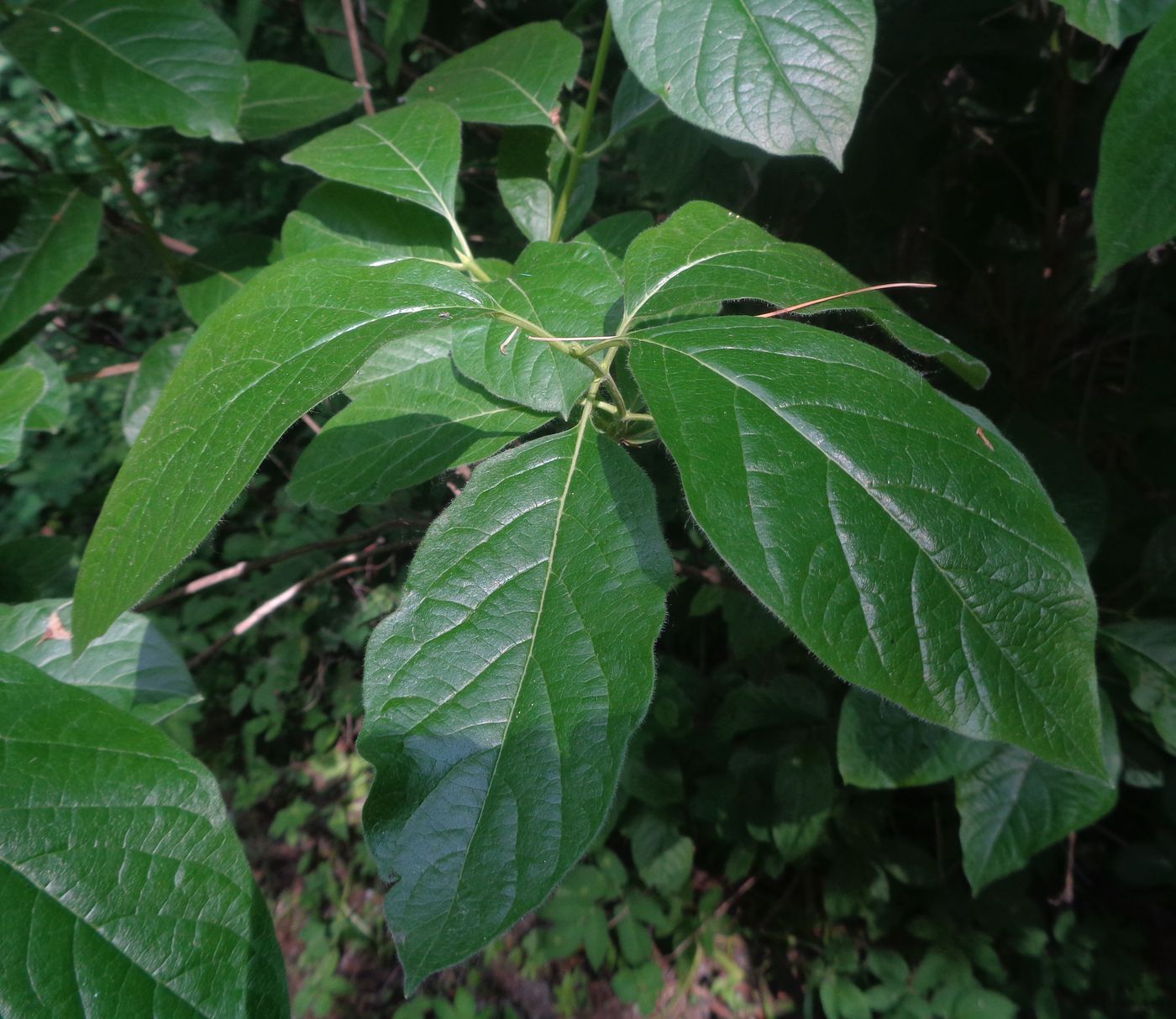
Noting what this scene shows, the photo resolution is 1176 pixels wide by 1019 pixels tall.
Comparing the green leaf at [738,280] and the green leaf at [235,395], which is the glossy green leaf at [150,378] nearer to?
the green leaf at [235,395]

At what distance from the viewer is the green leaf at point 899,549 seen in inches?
18.0

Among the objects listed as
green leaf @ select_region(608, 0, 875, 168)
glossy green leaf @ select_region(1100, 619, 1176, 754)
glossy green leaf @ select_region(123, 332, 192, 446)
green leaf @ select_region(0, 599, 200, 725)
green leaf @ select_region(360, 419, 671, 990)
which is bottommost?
glossy green leaf @ select_region(1100, 619, 1176, 754)

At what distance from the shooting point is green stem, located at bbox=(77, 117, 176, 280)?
110cm

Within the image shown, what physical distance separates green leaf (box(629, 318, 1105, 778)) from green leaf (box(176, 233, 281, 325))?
3.10 ft

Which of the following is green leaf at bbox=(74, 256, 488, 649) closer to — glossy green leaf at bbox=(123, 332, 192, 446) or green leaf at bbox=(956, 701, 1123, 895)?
glossy green leaf at bbox=(123, 332, 192, 446)

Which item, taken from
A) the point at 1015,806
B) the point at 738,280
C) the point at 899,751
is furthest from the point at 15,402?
the point at 1015,806

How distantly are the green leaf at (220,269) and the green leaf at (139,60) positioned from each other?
0.22 m

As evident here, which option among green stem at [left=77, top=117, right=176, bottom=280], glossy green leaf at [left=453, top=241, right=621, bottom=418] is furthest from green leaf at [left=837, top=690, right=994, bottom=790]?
green stem at [left=77, top=117, right=176, bottom=280]

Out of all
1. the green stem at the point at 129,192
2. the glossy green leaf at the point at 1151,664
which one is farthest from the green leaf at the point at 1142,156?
the green stem at the point at 129,192

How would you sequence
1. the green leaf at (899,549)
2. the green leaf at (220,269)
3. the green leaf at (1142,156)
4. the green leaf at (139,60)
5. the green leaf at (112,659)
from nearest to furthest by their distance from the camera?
the green leaf at (899,549) < the green leaf at (1142,156) < the green leaf at (112,659) < the green leaf at (139,60) < the green leaf at (220,269)

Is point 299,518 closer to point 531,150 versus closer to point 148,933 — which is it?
point 531,150

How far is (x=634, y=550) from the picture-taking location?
577mm

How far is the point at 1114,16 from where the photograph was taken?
2.22 feet

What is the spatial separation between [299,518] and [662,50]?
2911 millimetres
